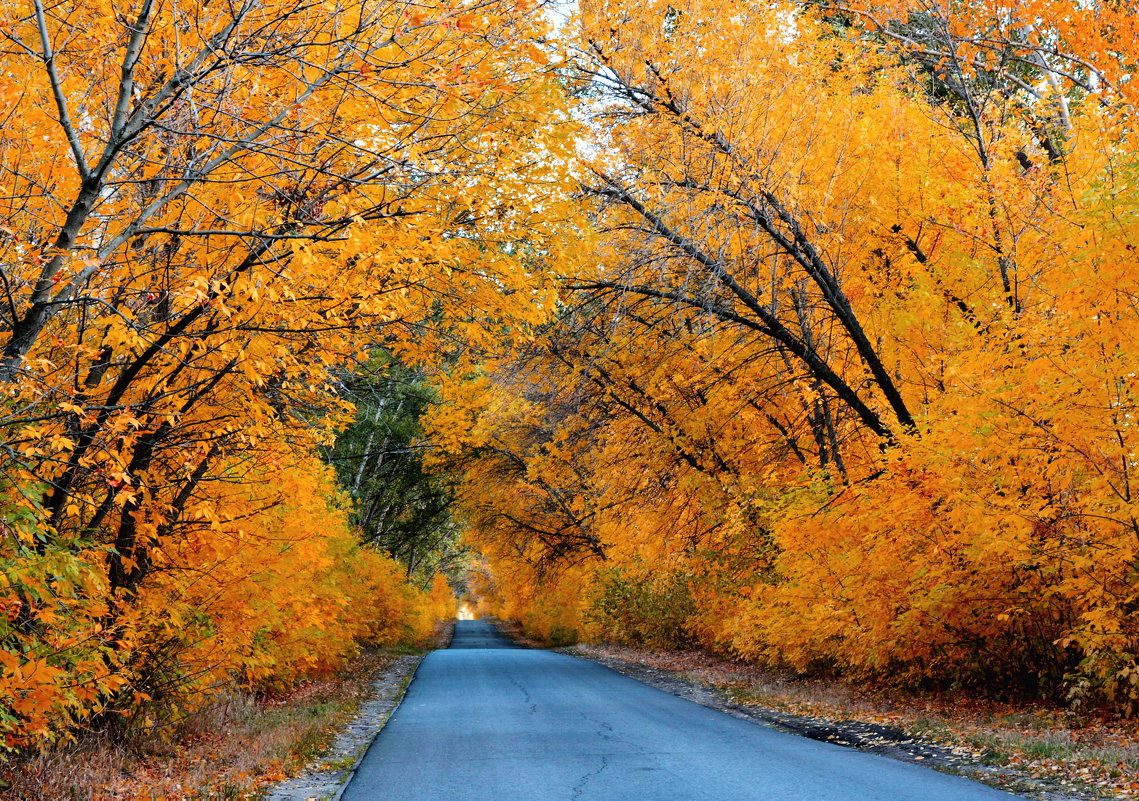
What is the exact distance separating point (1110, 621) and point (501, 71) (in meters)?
7.46

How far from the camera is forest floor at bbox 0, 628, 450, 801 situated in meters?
6.79

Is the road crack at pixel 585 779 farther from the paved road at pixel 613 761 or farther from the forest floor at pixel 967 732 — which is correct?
the forest floor at pixel 967 732

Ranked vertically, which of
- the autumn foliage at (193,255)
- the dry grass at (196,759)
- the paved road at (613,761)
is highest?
the autumn foliage at (193,255)

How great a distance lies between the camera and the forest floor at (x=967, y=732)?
22.4ft

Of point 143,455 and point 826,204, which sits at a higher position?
point 826,204

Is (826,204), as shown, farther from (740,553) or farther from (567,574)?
(567,574)

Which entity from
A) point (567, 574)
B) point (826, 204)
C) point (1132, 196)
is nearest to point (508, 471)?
point (567, 574)

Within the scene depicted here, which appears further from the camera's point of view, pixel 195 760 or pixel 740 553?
pixel 740 553

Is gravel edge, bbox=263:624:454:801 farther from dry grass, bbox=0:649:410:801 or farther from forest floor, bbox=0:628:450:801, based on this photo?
dry grass, bbox=0:649:410:801

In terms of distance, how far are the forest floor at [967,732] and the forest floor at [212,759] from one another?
5.47m

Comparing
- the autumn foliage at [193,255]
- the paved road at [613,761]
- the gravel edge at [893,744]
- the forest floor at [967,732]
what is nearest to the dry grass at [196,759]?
the autumn foliage at [193,255]

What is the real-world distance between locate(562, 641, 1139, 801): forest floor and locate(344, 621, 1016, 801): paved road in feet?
1.48

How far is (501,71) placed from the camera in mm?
6641

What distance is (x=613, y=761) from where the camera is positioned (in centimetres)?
848
